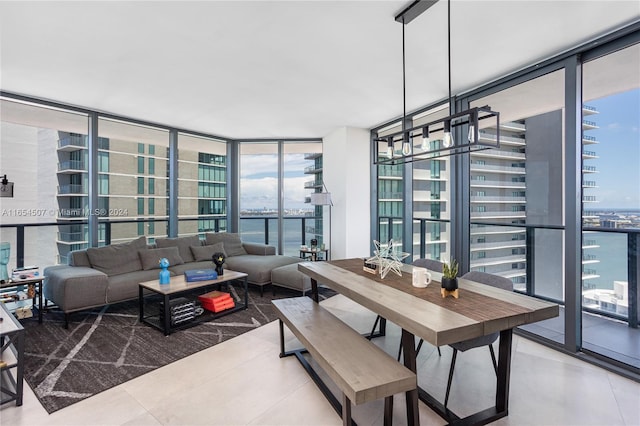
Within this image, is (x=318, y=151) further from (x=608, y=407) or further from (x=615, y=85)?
(x=608, y=407)

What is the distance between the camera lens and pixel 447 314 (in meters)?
1.90

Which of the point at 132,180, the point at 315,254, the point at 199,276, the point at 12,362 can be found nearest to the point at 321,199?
the point at 315,254

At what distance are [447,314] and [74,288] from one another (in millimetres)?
3999

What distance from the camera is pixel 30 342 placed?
331 centimetres

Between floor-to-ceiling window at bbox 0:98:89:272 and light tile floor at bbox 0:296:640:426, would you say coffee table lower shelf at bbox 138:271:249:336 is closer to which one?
light tile floor at bbox 0:296:640:426

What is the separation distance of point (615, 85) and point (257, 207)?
5.80 meters

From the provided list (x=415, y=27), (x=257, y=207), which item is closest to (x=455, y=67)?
(x=415, y=27)

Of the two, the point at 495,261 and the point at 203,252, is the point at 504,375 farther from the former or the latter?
the point at 203,252

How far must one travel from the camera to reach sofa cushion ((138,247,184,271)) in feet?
15.9

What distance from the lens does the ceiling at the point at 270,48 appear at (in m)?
2.46

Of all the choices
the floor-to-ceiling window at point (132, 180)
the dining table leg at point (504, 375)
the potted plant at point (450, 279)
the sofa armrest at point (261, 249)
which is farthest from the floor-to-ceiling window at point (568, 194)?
the floor-to-ceiling window at point (132, 180)

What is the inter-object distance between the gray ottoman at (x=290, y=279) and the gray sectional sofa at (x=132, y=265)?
16 cm

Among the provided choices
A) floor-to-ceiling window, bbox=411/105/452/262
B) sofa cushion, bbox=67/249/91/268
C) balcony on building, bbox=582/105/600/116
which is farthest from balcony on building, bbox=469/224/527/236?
sofa cushion, bbox=67/249/91/268

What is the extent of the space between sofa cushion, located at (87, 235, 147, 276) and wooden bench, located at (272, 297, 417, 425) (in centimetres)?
295
